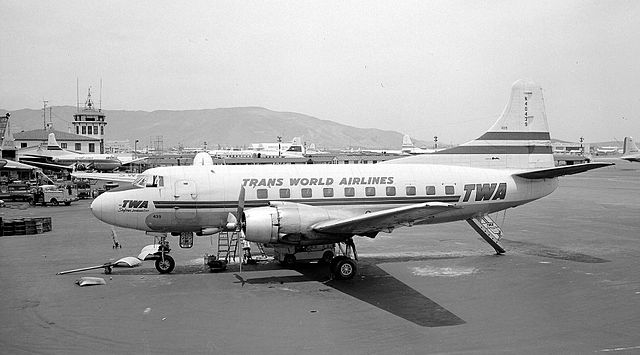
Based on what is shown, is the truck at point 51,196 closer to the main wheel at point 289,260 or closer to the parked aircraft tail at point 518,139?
the main wheel at point 289,260

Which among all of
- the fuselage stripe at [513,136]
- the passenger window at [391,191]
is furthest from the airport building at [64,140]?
the fuselage stripe at [513,136]

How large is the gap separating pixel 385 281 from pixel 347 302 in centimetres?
270

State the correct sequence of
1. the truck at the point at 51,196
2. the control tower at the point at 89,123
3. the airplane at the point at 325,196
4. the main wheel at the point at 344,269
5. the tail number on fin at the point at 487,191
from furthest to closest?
the control tower at the point at 89,123, the truck at the point at 51,196, the tail number on fin at the point at 487,191, the main wheel at the point at 344,269, the airplane at the point at 325,196

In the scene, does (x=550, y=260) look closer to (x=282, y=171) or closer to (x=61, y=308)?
(x=282, y=171)

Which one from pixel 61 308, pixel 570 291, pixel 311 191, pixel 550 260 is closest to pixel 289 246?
pixel 311 191

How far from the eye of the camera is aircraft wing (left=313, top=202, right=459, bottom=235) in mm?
13961

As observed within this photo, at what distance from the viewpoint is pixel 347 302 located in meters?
14.0

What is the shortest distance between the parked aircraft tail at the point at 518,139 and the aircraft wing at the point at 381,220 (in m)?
5.89

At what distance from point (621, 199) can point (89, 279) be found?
133ft

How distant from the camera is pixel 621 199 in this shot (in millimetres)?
42469

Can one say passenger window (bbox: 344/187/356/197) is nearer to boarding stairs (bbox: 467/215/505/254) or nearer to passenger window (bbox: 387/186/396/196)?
passenger window (bbox: 387/186/396/196)

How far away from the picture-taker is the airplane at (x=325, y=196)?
624 inches

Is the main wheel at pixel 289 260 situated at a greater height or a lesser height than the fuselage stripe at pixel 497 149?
lesser

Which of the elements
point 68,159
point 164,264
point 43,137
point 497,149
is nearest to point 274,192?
point 164,264
